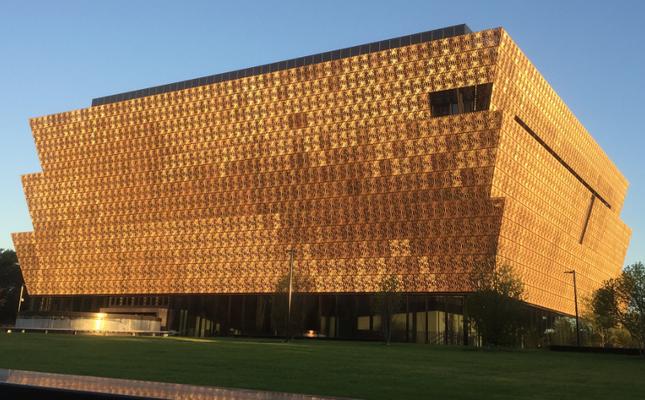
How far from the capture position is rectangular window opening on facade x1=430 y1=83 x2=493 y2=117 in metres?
71.2

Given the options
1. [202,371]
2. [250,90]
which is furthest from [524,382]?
[250,90]

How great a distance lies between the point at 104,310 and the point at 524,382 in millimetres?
83323

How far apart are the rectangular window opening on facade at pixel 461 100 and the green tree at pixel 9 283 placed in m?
84.3

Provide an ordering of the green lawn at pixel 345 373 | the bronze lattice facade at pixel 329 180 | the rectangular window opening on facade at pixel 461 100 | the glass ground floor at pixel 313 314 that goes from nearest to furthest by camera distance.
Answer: the green lawn at pixel 345 373 → the bronze lattice facade at pixel 329 180 → the rectangular window opening on facade at pixel 461 100 → the glass ground floor at pixel 313 314

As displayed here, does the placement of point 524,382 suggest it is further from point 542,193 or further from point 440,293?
point 542,193

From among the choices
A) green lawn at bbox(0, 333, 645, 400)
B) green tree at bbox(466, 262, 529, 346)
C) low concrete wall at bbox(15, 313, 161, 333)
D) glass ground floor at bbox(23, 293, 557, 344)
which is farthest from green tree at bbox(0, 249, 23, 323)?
green lawn at bbox(0, 333, 645, 400)

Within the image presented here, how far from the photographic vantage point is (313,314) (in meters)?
79.1

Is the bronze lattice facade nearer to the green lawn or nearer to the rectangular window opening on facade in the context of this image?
the rectangular window opening on facade

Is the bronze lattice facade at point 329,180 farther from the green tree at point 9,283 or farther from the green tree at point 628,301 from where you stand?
the green tree at point 9,283

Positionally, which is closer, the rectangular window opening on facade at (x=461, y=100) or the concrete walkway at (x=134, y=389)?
the concrete walkway at (x=134, y=389)

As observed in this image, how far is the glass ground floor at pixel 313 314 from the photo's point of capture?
7194cm

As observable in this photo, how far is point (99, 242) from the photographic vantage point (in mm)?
96000

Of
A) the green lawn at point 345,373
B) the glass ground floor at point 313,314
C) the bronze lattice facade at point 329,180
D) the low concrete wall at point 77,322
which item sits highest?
the bronze lattice facade at point 329,180

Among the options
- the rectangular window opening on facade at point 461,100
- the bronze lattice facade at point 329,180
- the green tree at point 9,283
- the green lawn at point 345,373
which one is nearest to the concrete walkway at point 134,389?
the green lawn at point 345,373
